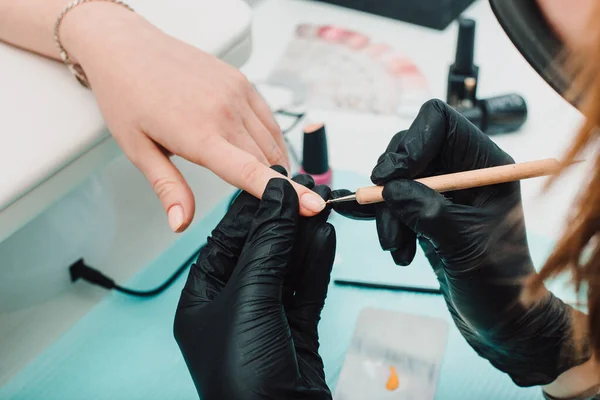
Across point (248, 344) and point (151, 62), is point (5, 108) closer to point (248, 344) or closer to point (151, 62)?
point (151, 62)

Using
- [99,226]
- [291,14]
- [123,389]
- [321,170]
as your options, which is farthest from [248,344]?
[291,14]

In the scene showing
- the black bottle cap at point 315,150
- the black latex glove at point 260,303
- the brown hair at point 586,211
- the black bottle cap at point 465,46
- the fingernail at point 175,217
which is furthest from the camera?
the black bottle cap at point 465,46

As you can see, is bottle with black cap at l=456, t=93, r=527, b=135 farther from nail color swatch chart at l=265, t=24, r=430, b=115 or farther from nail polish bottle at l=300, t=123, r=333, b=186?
nail polish bottle at l=300, t=123, r=333, b=186

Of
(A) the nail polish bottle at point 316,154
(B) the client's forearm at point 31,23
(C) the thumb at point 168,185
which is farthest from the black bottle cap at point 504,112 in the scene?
(B) the client's forearm at point 31,23

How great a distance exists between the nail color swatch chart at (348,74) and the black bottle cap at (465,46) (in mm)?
86

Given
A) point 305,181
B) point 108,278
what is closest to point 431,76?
point 305,181

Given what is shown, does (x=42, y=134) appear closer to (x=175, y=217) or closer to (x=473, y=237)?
(x=175, y=217)

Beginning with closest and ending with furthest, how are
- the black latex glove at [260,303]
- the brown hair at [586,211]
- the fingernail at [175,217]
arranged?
the brown hair at [586,211] < the black latex glove at [260,303] < the fingernail at [175,217]

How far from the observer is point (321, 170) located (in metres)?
0.88

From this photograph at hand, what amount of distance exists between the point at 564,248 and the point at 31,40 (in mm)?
649

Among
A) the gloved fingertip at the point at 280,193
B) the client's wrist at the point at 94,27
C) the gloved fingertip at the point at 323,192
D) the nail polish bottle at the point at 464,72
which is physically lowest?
the nail polish bottle at the point at 464,72

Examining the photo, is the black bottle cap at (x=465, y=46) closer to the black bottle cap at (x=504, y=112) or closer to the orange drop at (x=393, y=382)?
the black bottle cap at (x=504, y=112)

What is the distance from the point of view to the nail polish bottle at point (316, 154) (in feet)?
2.73

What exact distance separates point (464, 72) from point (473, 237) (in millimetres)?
474
